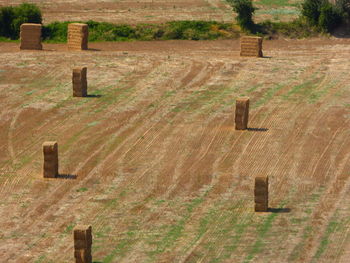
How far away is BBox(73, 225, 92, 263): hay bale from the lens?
34.1 meters

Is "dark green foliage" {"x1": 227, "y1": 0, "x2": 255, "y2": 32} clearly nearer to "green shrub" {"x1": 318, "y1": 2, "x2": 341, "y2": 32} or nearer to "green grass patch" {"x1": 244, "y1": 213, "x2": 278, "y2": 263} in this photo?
"green shrub" {"x1": 318, "y1": 2, "x2": 341, "y2": 32}

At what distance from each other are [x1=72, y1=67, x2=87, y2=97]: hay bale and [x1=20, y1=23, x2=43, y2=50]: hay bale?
29.6ft

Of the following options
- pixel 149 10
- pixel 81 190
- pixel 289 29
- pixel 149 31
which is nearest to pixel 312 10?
pixel 289 29

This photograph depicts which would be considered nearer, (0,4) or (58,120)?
(58,120)

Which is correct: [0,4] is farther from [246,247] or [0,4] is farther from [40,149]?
[246,247]

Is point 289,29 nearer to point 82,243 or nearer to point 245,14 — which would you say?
point 245,14

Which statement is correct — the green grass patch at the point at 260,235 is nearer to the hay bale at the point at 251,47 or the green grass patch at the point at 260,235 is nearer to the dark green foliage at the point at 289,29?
the hay bale at the point at 251,47

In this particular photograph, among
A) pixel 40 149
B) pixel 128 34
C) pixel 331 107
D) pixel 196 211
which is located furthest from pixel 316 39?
pixel 196 211

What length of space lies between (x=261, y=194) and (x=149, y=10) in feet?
113

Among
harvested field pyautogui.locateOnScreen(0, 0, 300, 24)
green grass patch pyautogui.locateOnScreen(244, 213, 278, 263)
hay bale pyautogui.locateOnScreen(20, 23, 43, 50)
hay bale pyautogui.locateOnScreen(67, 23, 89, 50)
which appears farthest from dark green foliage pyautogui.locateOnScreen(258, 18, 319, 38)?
green grass patch pyautogui.locateOnScreen(244, 213, 278, 263)

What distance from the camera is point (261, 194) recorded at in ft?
127

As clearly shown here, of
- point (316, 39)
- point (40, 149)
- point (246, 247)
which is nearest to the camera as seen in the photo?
point (246, 247)

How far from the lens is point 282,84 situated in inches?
2189

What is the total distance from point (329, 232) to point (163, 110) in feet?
53.1
